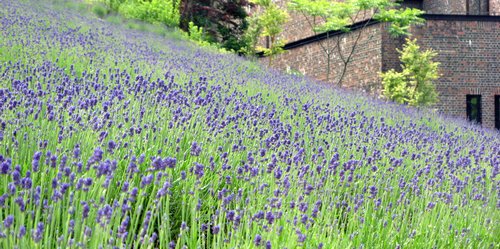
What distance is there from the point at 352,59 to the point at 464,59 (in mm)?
3541

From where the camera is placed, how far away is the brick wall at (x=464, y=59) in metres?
21.4

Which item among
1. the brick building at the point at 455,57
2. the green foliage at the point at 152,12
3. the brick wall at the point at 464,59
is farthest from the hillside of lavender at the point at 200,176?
the brick wall at the point at 464,59

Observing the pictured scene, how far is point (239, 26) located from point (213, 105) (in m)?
20.1

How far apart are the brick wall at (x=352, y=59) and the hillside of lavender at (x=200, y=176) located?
14.8m

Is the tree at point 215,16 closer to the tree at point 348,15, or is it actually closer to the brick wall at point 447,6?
the tree at point 348,15

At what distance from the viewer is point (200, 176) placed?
2926mm

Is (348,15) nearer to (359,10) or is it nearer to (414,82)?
(359,10)

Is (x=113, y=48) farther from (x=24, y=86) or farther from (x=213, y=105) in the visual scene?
(x=24, y=86)

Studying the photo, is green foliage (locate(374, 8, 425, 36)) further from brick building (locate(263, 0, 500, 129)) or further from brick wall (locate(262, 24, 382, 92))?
brick wall (locate(262, 24, 382, 92))

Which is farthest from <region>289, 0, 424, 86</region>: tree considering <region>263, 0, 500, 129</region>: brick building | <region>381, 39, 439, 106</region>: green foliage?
<region>381, 39, 439, 106</region>: green foliage

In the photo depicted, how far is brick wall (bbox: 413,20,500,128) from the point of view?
21422 mm

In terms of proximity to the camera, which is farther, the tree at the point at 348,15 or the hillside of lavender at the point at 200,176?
the tree at the point at 348,15

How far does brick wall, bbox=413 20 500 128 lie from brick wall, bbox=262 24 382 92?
4.69 ft

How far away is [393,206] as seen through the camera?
412 centimetres
